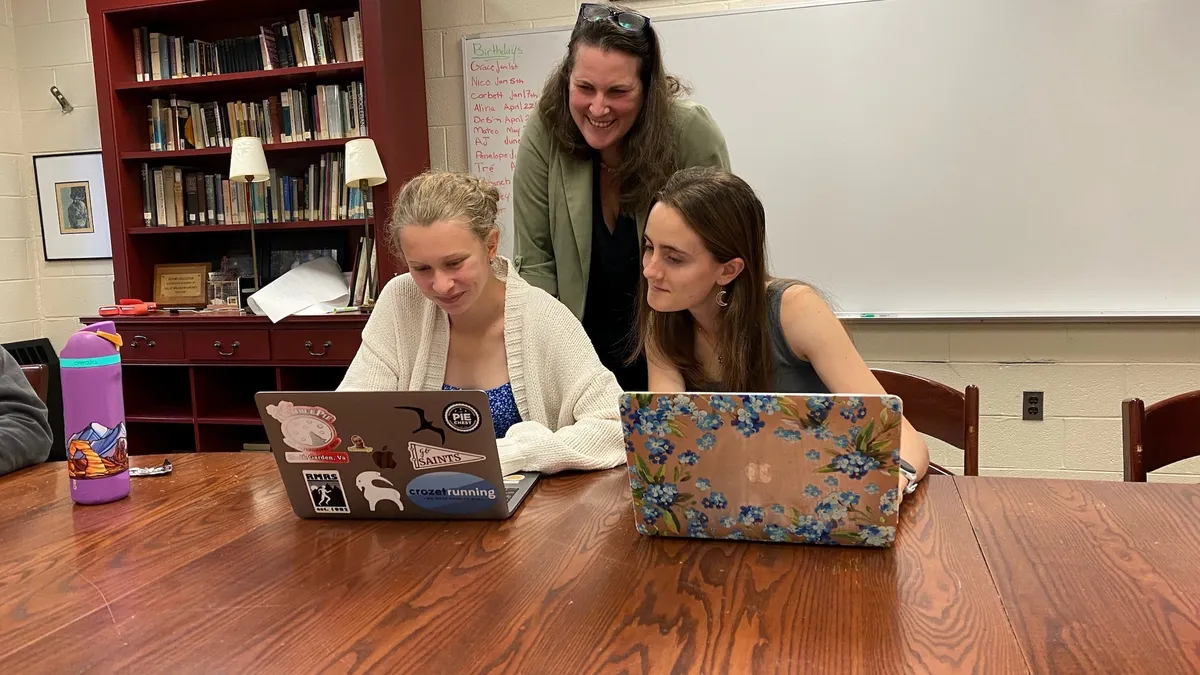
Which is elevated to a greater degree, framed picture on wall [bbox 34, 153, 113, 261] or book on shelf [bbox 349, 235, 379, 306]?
framed picture on wall [bbox 34, 153, 113, 261]

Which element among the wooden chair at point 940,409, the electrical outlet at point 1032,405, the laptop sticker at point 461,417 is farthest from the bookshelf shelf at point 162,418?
the electrical outlet at point 1032,405

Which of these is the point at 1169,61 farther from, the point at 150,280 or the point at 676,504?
the point at 150,280

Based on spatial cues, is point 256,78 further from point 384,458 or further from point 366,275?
point 384,458

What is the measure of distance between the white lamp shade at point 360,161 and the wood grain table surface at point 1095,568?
2141 mm

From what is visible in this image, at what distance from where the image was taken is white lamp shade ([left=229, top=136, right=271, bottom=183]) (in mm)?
2775

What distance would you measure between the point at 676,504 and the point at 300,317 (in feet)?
7.27

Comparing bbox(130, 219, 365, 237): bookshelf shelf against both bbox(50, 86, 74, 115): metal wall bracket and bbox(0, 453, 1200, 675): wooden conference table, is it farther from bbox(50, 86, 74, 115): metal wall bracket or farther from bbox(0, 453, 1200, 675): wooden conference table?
bbox(0, 453, 1200, 675): wooden conference table

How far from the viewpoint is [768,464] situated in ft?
2.79

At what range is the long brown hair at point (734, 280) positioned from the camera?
1.29 m

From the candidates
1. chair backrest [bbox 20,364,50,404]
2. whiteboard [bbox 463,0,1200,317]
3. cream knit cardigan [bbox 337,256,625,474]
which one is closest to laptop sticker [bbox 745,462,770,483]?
cream knit cardigan [bbox 337,256,625,474]

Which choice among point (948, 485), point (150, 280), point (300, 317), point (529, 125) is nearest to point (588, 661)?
A: point (948, 485)

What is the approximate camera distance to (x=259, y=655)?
70 cm

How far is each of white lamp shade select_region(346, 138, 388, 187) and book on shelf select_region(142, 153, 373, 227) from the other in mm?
223

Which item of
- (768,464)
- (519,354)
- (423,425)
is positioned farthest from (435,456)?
(519,354)
